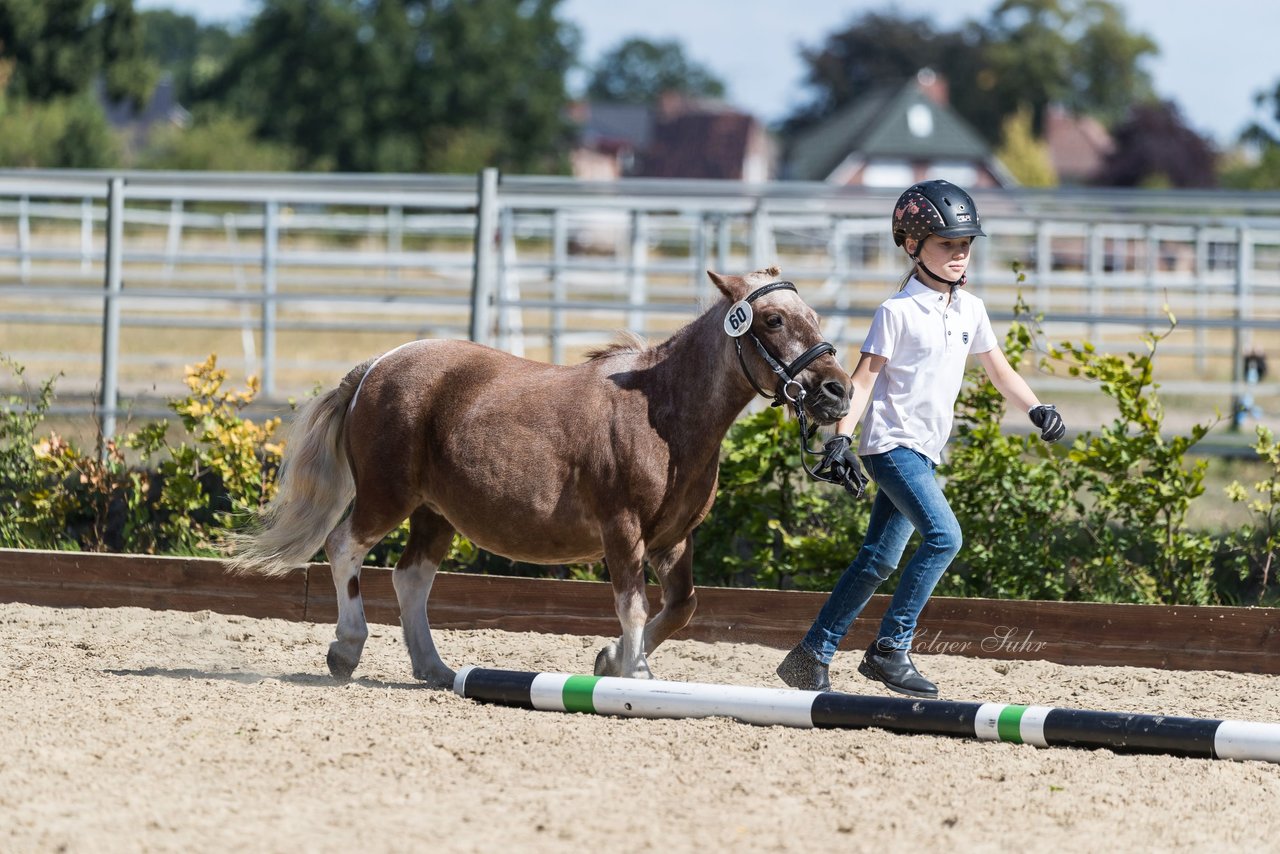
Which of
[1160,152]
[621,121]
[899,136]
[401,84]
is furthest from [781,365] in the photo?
[621,121]

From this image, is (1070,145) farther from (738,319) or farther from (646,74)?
(738,319)

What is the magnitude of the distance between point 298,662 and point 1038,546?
302 cm

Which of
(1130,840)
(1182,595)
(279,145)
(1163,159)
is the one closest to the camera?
(1130,840)

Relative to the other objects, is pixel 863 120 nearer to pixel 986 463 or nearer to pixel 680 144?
pixel 680 144

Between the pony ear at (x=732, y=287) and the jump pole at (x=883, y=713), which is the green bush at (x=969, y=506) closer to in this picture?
the pony ear at (x=732, y=287)

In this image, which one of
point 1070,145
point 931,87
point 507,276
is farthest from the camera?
point 1070,145

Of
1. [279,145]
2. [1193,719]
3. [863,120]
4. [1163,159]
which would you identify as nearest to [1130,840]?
[1193,719]

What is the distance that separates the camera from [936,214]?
191 inches

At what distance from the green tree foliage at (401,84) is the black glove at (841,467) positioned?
150ft

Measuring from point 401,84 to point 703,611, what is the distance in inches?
1907

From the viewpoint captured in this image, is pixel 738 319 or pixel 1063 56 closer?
pixel 738 319

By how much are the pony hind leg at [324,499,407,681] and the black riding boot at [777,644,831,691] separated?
1492mm

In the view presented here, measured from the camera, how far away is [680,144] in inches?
3083

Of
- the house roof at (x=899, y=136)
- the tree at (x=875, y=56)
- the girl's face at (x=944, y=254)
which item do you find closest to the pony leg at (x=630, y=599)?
the girl's face at (x=944, y=254)
